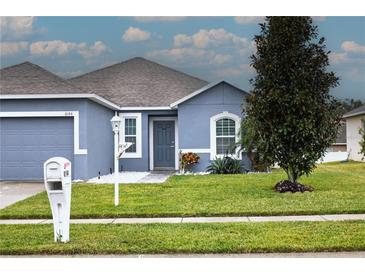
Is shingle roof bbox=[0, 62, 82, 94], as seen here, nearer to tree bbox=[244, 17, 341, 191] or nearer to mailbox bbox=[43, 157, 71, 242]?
tree bbox=[244, 17, 341, 191]

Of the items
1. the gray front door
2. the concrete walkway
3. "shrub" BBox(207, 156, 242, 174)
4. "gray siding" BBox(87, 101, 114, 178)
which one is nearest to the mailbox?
the concrete walkway

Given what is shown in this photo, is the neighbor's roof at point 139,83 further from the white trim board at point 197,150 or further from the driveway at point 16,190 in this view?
the driveway at point 16,190

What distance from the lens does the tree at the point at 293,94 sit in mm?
12461

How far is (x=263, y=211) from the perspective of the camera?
9852mm

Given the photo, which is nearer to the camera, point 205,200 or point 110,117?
point 205,200

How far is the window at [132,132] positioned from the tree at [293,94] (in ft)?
28.5

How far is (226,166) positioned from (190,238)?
11.4 meters

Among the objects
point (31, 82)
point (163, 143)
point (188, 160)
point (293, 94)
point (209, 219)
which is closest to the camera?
point (209, 219)

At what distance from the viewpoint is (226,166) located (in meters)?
18.9

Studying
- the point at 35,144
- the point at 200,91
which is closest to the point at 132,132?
the point at 200,91

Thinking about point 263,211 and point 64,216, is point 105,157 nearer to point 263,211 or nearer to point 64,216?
point 263,211

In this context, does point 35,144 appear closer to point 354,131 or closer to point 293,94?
point 293,94
